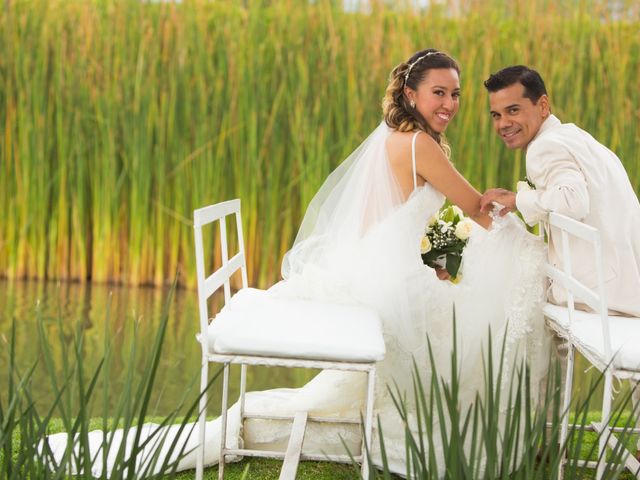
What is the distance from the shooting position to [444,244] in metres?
2.48

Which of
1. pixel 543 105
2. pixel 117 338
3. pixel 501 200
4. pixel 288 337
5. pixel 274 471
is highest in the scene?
pixel 543 105

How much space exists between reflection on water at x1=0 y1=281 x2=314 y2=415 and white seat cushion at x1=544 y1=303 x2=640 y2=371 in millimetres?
1428

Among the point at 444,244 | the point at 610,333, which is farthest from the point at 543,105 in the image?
the point at 610,333

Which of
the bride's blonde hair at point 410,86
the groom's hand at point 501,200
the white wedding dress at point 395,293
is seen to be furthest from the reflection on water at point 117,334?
the groom's hand at point 501,200

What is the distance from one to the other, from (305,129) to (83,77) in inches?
51.5

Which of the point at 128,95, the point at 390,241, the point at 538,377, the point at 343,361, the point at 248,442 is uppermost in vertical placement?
the point at 128,95

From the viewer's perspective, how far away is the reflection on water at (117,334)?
11.2 ft

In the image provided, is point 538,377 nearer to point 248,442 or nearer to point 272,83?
point 248,442

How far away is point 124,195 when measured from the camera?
509cm

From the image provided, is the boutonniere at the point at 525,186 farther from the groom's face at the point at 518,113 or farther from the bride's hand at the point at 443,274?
the bride's hand at the point at 443,274

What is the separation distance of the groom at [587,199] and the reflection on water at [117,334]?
1.44m

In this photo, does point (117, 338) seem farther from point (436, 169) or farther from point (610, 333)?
point (610, 333)

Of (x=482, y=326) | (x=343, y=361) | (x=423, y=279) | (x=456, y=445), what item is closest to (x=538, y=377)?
(x=482, y=326)

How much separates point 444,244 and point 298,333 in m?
0.79
